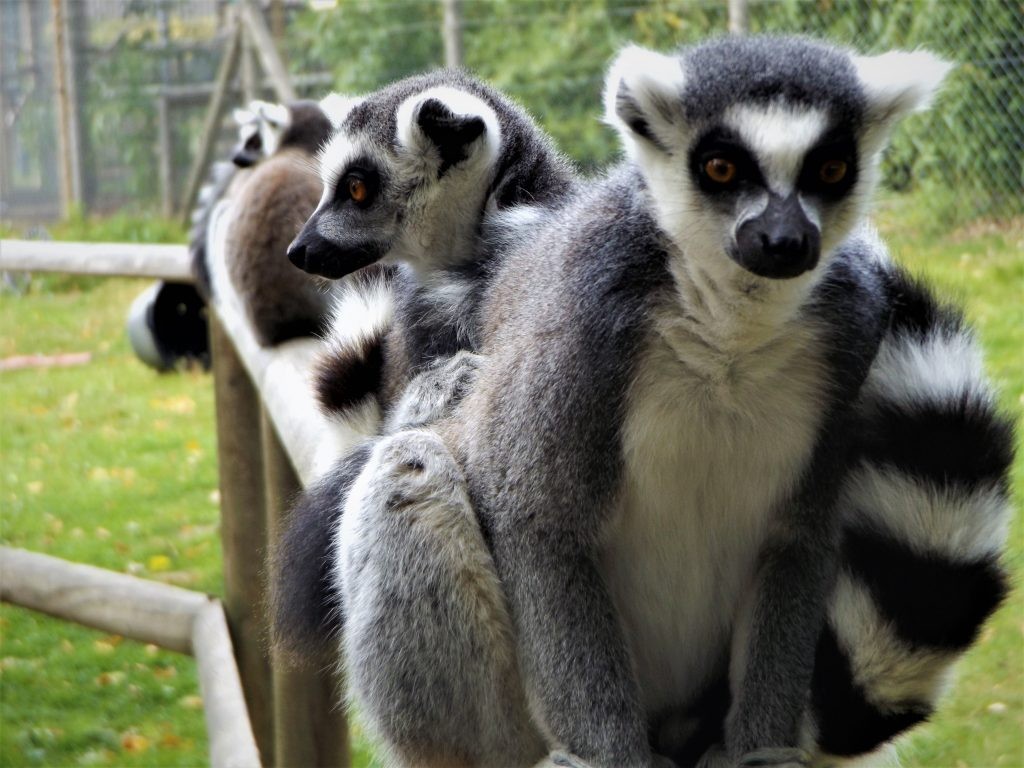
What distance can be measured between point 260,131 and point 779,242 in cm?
473

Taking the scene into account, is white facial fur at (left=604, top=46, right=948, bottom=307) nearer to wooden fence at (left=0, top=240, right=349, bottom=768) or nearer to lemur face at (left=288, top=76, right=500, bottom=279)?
lemur face at (left=288, top=76, right=500, bottom=279)

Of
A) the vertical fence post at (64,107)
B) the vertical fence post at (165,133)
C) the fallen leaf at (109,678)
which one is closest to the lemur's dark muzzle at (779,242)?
the fallen leaf at (109,678)

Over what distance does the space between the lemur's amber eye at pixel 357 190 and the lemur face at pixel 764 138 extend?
121 cm

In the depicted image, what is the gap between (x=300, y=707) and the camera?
3928 mm

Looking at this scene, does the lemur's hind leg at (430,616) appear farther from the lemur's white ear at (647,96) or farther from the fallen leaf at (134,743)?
the fallen leaf at (134,743)

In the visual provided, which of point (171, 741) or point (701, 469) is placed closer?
point (701, 469)

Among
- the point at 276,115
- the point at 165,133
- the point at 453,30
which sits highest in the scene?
the point at 276,115

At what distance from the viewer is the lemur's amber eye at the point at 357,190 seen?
129 inches

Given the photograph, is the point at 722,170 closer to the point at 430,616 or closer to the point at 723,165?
the point at 723,165

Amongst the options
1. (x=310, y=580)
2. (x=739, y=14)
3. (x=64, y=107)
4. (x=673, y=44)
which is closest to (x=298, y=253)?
(x=310, y=580)

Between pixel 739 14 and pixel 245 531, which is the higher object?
pixel 739 14

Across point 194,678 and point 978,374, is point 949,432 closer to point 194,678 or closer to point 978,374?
point 978,374

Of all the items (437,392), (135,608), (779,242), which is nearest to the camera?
(779,242)

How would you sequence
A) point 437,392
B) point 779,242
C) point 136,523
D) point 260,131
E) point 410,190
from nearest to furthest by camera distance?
point 779,242 < point 437,392 < point 410,190 < point 260,131 < point 136,523
